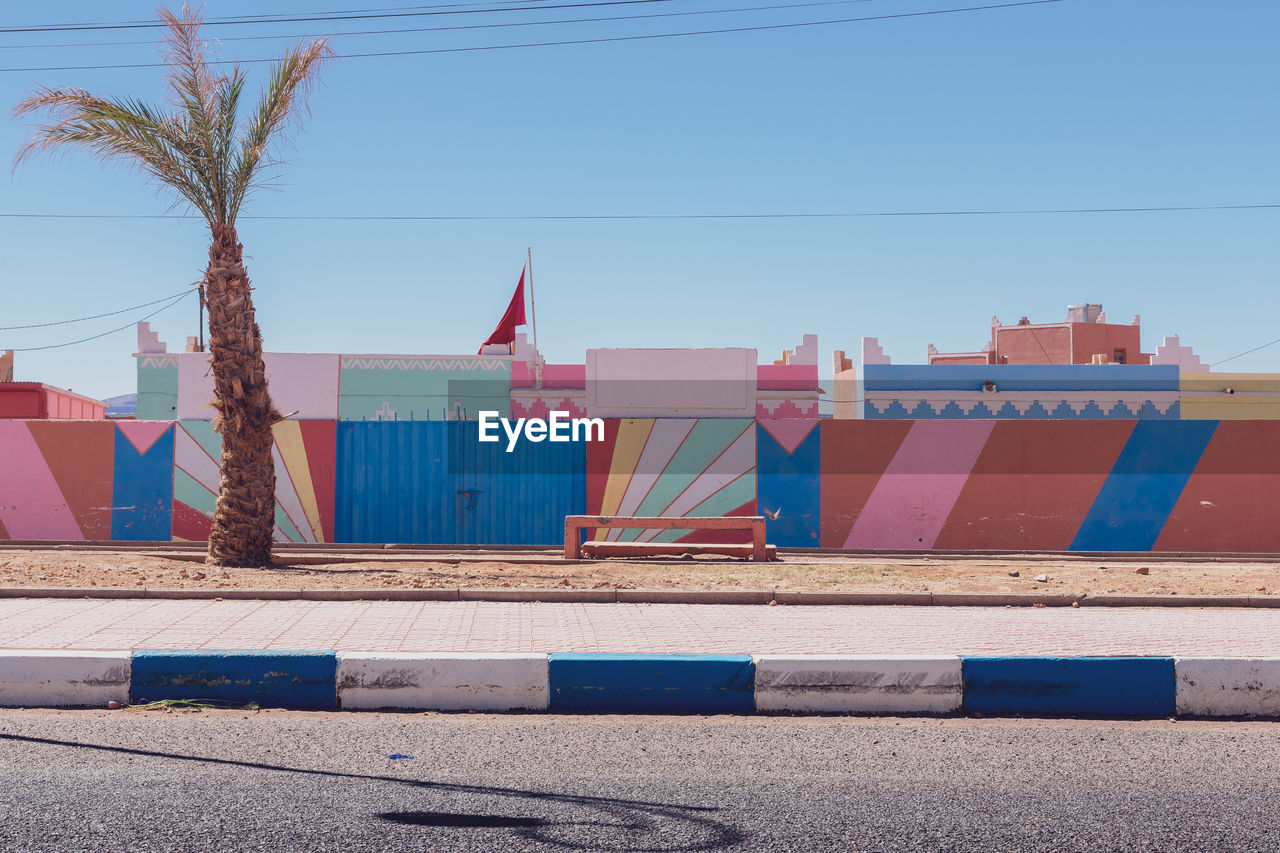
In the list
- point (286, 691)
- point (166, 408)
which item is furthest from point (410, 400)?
point (286, 691)

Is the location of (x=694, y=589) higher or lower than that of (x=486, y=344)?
lower

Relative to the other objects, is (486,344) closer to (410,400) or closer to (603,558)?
(410,400)

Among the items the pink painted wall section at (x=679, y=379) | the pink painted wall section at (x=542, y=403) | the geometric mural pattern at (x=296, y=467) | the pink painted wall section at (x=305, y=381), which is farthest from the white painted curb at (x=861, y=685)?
the pink painted wall section at (x=305, y=381)

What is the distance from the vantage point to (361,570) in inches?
432

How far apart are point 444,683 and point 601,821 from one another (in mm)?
2108

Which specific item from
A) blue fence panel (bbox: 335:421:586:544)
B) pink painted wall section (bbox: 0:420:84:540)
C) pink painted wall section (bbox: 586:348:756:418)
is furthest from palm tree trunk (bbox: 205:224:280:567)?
pink painted wall section (bbox: 586:348:756:418)

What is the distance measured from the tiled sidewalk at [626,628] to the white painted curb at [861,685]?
505mm

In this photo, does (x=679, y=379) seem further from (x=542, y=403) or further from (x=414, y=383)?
(x=414, y=383)

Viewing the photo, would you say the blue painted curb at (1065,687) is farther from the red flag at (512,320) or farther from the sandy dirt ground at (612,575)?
the red flag at (512,320)

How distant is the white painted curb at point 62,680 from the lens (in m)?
5.53

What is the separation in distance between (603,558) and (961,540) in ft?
18.5

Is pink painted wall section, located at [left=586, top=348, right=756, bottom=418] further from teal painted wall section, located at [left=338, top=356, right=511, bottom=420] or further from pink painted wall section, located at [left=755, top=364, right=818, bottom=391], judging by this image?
teal painted wall section, located at [left=338, top=356, right=511, bottom=420]

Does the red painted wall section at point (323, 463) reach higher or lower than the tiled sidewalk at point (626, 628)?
higher

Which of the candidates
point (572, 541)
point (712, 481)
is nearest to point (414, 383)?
point (712, 481)
